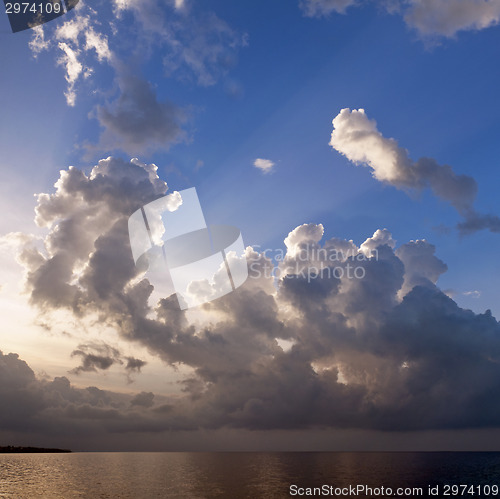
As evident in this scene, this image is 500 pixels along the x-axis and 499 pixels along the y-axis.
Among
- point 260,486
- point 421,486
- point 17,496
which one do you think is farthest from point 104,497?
point 421,486

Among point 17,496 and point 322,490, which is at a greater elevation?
point 17,496

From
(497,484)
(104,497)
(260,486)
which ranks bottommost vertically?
(497,484)

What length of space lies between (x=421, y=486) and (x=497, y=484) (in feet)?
144

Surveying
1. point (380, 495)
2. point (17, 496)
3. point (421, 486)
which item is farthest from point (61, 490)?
point (421, 486)

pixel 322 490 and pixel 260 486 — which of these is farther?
pixel 260 486

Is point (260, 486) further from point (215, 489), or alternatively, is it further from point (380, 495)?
point (380, 495)

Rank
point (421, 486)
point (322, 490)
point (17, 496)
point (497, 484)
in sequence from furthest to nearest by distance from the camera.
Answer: point (497, 484) < point (421, 486) < point (322, 490) < point (17, 496)

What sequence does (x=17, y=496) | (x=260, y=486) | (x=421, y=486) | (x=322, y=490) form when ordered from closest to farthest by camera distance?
(x=17, y=496) → (x=322, y=490) → (x=260, y=486) → (x=421, y=486)

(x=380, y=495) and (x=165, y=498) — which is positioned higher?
(x=165, y=498)

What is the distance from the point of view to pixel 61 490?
112 meters

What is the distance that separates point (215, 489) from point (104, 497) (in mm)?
32173

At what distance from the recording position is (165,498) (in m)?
91.8

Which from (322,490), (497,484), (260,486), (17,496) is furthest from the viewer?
(497,484)

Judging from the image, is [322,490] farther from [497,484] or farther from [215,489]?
[497,484]
